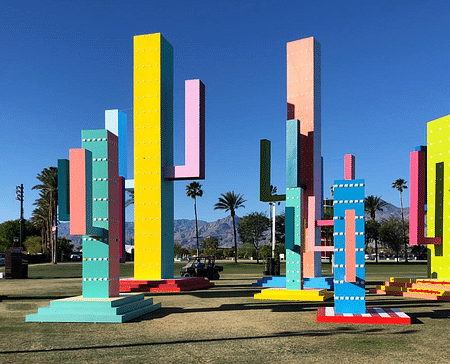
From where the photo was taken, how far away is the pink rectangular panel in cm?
1095

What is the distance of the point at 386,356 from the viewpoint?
764 cm

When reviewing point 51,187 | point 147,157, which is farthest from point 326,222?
point 51,187

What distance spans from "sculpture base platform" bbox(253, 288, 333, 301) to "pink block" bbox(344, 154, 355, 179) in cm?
491

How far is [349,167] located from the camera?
12.2 meters

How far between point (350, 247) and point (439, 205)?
9631 mm

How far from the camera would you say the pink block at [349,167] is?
39.8ft

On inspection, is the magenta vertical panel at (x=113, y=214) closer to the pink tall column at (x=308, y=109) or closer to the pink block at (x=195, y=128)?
the pink block at (x=195, y=128)

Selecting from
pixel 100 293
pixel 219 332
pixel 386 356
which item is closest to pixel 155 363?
pixel 219 332

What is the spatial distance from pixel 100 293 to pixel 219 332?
3.67 m

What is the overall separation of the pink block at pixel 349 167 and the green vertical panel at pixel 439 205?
8.34 metres

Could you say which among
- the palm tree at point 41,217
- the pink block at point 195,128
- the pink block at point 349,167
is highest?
the pink block at point 195,128

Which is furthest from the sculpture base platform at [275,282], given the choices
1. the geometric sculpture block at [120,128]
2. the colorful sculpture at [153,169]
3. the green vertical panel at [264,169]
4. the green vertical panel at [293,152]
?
the geometric sculpture block at [120,128]

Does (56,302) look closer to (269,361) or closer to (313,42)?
(269,361)

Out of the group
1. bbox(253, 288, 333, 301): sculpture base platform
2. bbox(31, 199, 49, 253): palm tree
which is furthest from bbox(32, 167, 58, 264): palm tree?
bbox(253, 288, 333, 301): sculpture base platform
